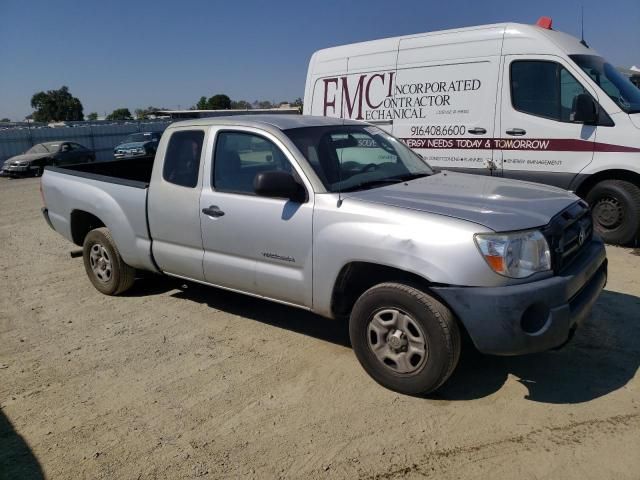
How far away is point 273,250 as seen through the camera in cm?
389

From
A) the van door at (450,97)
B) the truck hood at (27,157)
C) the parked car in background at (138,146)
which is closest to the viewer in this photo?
the van door at (450,97)

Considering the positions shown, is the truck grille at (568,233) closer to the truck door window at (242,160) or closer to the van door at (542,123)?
the truck door window at (242,160)

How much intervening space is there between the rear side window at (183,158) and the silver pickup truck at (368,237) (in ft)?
0.04

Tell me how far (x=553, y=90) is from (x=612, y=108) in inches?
28.3

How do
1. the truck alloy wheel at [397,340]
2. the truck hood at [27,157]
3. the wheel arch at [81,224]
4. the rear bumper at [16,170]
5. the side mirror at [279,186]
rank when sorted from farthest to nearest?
the truck hood at [27,157]
the rear bumper at [16,170]
the wheel arch at [81,224]
the side mirror at [279,186]
the truck alloy wheel at [397,340]

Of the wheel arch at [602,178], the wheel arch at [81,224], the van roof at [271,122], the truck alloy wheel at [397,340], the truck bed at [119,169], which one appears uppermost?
the van roof at [271,122]

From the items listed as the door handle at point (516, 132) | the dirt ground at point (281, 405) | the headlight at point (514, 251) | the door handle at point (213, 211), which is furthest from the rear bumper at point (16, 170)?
the headlight at point (514, 251)

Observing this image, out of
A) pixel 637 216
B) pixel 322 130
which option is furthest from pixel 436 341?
pixel 637 216

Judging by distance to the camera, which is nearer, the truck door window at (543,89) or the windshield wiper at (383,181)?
the windshield wiper at (383,181)

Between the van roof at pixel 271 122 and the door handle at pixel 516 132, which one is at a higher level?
the van roof at pixel 271 122

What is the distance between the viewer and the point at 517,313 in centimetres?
297

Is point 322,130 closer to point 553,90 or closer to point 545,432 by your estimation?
point 545,432

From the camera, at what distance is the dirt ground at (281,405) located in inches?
111

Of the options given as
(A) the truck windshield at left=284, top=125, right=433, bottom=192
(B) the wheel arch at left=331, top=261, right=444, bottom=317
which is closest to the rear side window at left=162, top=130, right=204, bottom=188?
(A) the truck windshield at left=284, top=125, right=433, bottom=192
